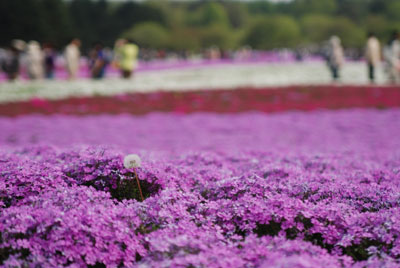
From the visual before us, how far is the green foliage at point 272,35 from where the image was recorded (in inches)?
3445

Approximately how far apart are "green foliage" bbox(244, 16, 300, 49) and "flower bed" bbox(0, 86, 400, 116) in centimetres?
6628

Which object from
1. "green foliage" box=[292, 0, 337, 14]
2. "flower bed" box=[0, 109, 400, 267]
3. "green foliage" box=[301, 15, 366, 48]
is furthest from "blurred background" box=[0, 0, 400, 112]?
"flower bed" box=[0, 109, 400, 267]

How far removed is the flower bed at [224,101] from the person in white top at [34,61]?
9.38m

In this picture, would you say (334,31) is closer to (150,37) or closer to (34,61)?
(150,37)

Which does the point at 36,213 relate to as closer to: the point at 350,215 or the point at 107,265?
the point at 107,265

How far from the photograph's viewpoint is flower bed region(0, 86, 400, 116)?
60.3 feet

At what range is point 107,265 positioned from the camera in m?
3.57

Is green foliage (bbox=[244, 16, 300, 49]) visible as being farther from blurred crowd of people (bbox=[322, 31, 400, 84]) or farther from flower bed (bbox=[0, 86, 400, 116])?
flower bed (bbox=[0, 86, 400, 116])

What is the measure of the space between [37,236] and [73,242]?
11.9 inches

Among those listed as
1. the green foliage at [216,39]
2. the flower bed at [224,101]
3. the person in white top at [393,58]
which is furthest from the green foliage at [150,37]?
the flower bed at [224,101]

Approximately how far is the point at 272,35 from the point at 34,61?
65.0m

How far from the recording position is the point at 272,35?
88500 millimetres

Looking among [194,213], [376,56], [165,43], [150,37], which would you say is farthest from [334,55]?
[150,37]

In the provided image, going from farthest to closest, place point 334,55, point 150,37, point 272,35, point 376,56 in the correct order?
point 150,37
point 272,35
point 334,55
point 376,56
